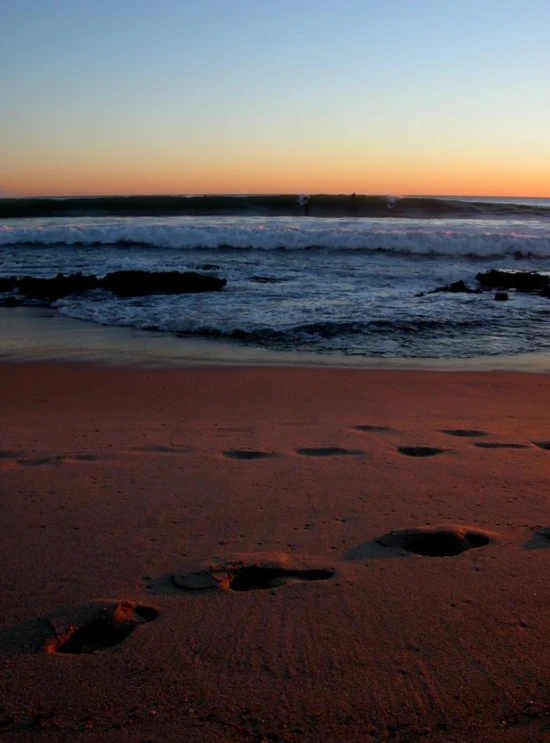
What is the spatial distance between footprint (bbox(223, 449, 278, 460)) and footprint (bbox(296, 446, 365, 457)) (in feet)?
0.60

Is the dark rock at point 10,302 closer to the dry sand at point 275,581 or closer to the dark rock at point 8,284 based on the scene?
the dark rock at point 8,284

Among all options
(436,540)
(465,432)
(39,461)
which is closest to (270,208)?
(465,432)

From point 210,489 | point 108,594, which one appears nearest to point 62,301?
point 210,489

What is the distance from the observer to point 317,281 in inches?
527

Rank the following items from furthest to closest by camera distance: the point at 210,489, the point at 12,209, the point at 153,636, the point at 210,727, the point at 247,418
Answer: the point at 12,209 < the point at 247,418 < the point at 210,489 < the point at 153,636 < the point at 210,727

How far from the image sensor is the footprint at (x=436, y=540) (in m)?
2.80

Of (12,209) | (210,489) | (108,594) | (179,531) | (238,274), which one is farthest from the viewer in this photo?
(12,209)

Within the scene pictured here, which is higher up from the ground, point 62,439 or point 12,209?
point 12,209

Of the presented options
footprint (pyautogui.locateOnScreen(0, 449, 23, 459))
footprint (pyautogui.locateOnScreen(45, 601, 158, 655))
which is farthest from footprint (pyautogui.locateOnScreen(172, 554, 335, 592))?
footprint (pyautogui.locateOnScreen(0, 449, 23, 459))

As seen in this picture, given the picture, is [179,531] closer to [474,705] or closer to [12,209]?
[474,705]

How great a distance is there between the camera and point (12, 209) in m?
35.0

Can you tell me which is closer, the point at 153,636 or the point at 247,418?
the point at 153,636

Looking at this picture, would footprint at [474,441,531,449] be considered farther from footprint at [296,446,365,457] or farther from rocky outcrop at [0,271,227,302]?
rocky outcrop at [0,271,227,302]

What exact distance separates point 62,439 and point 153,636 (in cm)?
236
